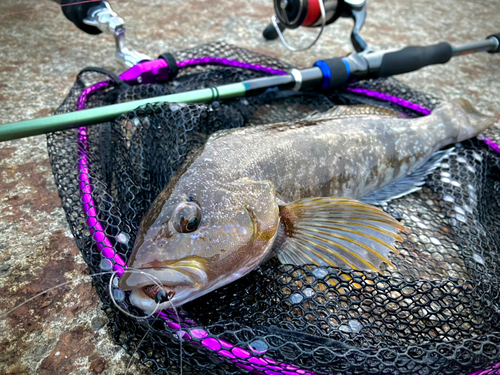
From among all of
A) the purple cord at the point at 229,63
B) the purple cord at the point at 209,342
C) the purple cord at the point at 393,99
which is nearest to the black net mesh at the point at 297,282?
the purple cord at the point at 209,342

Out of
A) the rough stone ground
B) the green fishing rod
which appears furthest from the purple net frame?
the rough stone ground

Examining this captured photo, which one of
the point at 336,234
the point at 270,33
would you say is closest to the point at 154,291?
the point at 336,234

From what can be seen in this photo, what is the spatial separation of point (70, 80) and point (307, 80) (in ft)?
6.77

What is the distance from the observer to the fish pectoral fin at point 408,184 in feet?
7.67

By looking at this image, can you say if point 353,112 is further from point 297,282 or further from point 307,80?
point 297,282

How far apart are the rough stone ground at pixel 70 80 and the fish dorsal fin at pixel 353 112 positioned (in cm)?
145

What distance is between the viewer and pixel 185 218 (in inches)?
57.9

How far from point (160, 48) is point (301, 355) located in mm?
3461

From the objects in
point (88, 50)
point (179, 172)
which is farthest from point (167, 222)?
point (88, 50)

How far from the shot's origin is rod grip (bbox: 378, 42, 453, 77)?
3.06 meters

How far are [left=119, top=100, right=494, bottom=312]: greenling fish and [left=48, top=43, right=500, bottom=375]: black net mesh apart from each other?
0.41 ft

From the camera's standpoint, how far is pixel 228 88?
2.55 meters

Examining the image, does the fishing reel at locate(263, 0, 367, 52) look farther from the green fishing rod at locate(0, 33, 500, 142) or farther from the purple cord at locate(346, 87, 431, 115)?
the purple cord at locate(346, 87, 431, 115)

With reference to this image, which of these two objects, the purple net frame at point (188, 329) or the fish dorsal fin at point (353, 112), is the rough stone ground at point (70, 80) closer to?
the purple net frame at point (188, 329)
